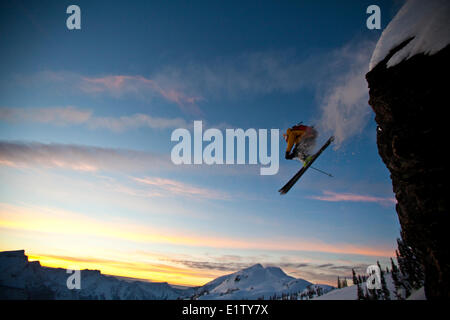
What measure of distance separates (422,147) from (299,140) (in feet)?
16.0

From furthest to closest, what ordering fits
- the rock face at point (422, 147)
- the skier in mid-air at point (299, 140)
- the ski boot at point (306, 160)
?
the ski boot at point (306, 160)
the skier in mid-air at point (299, 140)
the rock face at point (422, 147)

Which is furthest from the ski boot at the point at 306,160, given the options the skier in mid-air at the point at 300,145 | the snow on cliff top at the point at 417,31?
the snow on cliff top at the point at 417,31

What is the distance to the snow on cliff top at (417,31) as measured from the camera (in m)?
8.34

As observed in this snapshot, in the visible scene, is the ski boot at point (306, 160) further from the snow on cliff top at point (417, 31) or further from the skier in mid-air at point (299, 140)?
the snow on cliff top at point (417, 31)

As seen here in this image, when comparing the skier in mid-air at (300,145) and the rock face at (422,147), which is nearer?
the rock face at (422,147)

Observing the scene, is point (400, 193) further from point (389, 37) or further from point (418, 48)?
point (389, 37)

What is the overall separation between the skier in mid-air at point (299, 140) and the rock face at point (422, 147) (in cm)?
320

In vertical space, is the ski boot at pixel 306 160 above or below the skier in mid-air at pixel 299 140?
below

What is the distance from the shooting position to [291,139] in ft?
38.7

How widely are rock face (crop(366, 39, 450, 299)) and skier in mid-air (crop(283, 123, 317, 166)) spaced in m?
3.20

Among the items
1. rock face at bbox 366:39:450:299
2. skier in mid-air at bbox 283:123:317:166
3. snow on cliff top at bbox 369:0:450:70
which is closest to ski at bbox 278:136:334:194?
skier in mid-air at bbox 283:123:317:166
